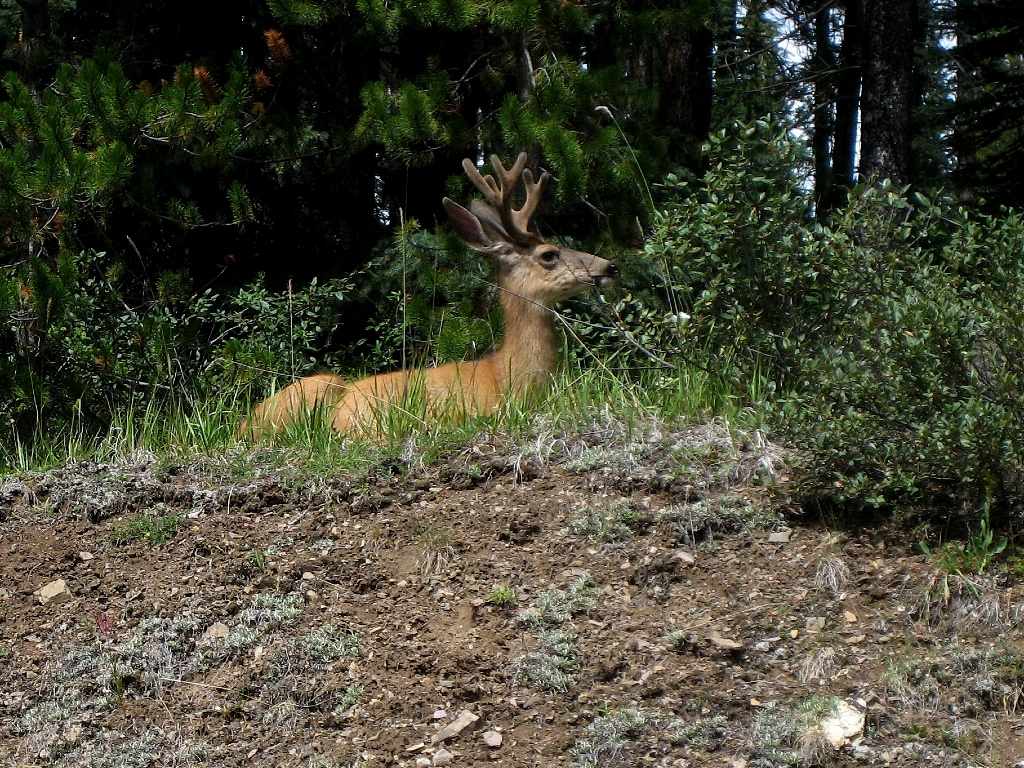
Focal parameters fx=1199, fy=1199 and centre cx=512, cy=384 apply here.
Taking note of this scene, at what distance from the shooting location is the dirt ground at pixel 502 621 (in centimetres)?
384

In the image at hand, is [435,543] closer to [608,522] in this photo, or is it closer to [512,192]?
[608,522]

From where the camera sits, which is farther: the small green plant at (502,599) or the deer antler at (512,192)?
the deer antler at (512,192)

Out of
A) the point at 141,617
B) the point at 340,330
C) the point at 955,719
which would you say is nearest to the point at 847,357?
the point at 955,719

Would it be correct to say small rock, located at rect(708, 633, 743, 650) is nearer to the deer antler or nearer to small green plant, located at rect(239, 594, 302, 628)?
small green plant, located at rect(239, 594, 302, 628)

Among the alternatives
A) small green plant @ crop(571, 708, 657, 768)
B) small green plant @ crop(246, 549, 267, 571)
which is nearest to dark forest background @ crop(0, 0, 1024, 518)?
small green plant @ crop(571, 708, 657, 768)

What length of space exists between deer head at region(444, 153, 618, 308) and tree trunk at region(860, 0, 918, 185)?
13.8 feet

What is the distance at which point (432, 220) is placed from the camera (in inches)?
400

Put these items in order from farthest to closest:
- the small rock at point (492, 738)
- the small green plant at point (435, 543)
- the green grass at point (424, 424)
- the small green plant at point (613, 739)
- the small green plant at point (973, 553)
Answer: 1. the green grass at point (424, 424)
2. the small green plant at point (435, 543)
3. the small green plant at point (973, 553)
4. the small rock at point (492, 738)
5. the small green plant at point (613, 739)

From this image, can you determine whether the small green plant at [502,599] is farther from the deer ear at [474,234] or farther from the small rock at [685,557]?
the deer ear at [474,234]

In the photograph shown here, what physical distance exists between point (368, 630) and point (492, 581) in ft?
1.67

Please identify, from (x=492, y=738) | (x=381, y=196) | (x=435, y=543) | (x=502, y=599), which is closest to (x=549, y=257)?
(x=381, y=196)

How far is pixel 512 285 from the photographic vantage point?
838cm

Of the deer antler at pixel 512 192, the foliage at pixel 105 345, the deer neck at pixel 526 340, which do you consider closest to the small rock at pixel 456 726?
the foliage at pixel 105 345

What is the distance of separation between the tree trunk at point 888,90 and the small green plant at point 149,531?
7.96 meters
